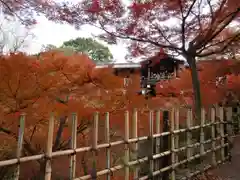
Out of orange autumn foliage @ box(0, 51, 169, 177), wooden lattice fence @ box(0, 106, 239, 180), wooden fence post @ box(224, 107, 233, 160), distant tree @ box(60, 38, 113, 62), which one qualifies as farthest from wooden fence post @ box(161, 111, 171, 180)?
distant tree @ box(60, 38, 113, 62)

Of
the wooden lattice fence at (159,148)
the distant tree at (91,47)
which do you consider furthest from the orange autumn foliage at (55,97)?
the distant tree at (91,47)

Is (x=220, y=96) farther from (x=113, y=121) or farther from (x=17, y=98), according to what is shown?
(x=17, y=98)

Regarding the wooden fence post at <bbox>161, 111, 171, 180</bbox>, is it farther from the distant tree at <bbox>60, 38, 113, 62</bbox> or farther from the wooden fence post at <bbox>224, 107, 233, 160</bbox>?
the distant tree at <bbox>60, 38, 113, 62</bbox>

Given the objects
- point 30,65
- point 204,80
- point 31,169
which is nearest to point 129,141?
point 31,169

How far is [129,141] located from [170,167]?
3.60 ft

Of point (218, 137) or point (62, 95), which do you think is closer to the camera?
point (62, 95)

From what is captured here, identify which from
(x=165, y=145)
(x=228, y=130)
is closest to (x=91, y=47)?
(x=228, y=130)

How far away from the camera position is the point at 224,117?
5.54 meters

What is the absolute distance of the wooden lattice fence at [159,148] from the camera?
2262 mm

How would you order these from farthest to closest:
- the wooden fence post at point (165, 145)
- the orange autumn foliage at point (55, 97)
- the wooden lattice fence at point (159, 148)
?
the wooden fence post at point (165, 145) → the orange autumn foliage at point (55, 97) → the wooden lattice fence at point (159, 148)

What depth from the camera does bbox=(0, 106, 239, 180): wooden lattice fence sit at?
2.26 m

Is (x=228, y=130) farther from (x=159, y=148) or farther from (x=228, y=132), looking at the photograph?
(x=159, y=148)

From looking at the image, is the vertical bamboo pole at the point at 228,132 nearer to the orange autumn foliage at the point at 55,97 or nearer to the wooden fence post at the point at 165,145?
the orange autumn foliage at the point at 55,97

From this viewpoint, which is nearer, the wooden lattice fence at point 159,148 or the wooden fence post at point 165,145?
the wooden lattice fence at point 159,148
